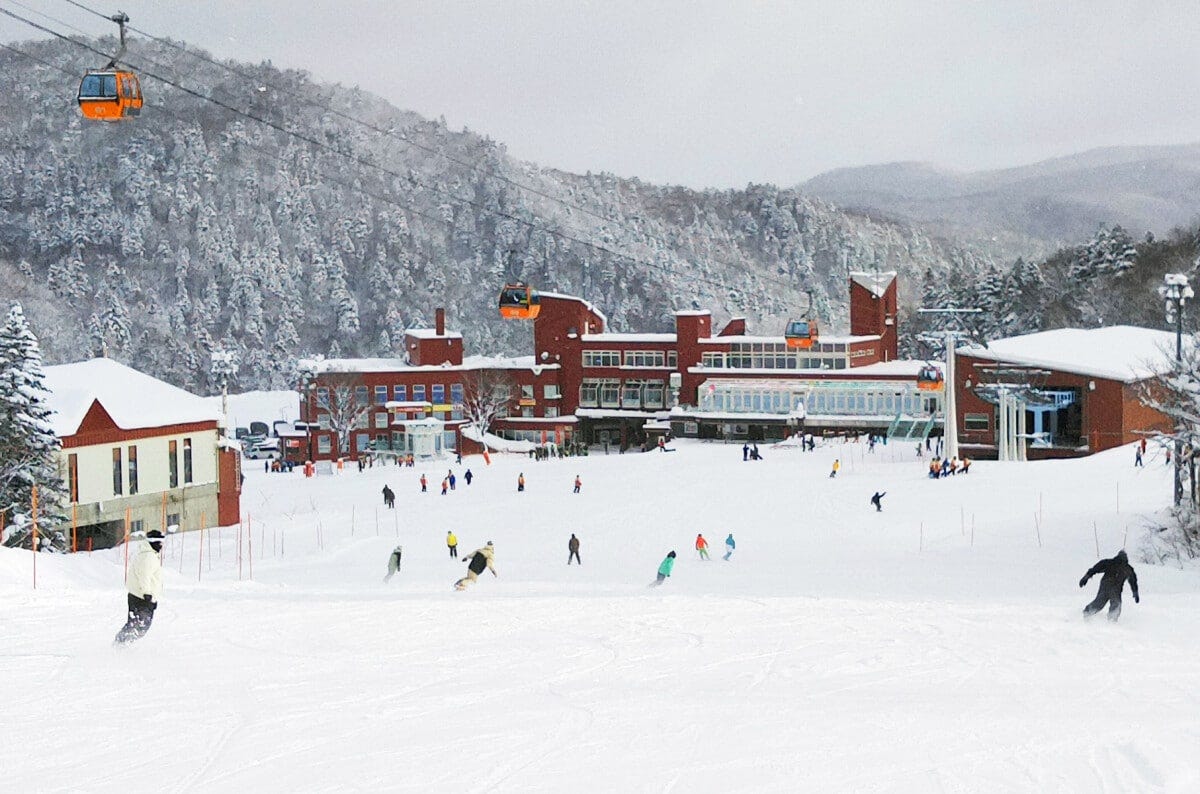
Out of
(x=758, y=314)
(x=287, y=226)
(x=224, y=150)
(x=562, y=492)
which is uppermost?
(x=224, y=150)

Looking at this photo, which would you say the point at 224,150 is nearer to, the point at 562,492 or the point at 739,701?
the point at 562,492

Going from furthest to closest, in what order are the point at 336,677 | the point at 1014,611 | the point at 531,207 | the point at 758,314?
the point at 531,207 < the point at 758,314 < the point at 1014,611 < the point at 336,677

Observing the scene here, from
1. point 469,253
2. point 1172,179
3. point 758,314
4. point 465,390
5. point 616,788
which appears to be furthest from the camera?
point 469,253

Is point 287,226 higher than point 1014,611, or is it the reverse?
Answer: point 287,226

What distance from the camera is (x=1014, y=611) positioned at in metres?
14.6

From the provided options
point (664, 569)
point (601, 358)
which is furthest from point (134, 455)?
point (601, 358)

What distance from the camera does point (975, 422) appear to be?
2224 inches

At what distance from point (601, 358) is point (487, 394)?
22.9 ft

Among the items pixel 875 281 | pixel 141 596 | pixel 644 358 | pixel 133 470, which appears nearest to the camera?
pixel 141 596

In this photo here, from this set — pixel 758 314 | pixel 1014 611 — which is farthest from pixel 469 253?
pixel 1014 611

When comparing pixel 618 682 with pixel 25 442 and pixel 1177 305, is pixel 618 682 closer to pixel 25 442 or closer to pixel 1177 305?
pixel 1177 305

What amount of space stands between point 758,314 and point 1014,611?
137 metres

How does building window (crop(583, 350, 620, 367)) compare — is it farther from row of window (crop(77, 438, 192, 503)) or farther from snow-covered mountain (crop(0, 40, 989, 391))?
snow-covered mountain (crop(0, 40, 989, 391))

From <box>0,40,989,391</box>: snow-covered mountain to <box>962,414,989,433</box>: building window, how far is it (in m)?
70.1
